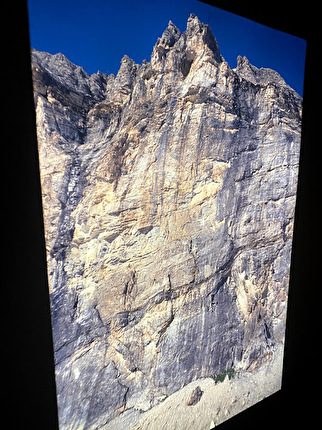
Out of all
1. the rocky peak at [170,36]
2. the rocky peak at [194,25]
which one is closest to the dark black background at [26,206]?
the rocky peak at [194,25]

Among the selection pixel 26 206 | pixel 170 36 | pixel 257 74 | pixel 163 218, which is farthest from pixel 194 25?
pixel 26 206

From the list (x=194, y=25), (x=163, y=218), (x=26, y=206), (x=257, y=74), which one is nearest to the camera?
(x=26, y=206)

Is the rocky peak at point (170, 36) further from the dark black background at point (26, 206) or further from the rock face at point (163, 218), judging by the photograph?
the dark black background at point (26, 206)

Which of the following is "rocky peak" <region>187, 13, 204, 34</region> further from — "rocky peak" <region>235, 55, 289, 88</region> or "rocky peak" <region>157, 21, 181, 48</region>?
"rocky peak" <region>235, 55, 289, 88</region>

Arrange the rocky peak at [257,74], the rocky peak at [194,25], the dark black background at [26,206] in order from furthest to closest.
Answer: the rocky peak at [257,74], the rocky peak at [194,25], the dark black background at [26,206]

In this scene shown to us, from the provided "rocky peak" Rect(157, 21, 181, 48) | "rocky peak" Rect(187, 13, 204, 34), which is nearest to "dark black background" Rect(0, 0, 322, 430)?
"rocky peak" Rect(187, 13, 204, 34)

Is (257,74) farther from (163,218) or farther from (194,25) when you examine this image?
(163,218)

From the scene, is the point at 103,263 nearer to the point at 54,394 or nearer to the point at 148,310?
the point at 148,310

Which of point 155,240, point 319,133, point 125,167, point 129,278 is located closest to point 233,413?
point 129,278
